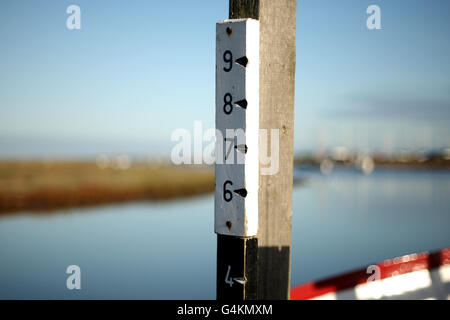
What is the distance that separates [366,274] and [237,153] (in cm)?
327

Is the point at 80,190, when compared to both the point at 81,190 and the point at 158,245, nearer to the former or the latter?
the point at 81,190

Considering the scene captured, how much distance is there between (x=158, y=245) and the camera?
74.2 ft

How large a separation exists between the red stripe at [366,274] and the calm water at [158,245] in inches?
406

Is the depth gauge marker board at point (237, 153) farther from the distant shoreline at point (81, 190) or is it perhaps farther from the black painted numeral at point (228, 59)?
the distant shoreline at point (81, 190)

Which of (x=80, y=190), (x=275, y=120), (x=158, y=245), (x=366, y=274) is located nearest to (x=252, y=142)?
(x=275, y=120)

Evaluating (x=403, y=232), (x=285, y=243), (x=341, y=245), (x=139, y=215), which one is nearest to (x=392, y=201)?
(x=403, y=232)

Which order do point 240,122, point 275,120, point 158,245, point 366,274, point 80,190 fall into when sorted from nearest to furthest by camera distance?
1. point 240,122
2. point 275,120
3. point 366,274
4. point 158,245
5. point 80,190

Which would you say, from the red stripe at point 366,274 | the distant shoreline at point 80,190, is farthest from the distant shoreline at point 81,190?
the red stripe at point 366,274

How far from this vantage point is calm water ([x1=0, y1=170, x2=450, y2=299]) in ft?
51.4

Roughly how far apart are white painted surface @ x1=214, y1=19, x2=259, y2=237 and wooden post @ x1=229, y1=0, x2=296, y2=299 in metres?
0.10

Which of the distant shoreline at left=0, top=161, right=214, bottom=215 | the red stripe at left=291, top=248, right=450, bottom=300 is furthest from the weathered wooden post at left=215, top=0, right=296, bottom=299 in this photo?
the distant shoreline at left=0, top=161, right=214, bottom=215

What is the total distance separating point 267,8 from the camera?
2125 millimetres

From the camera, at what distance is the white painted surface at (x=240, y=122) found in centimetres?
198

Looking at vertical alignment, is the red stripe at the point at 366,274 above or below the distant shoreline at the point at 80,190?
above
